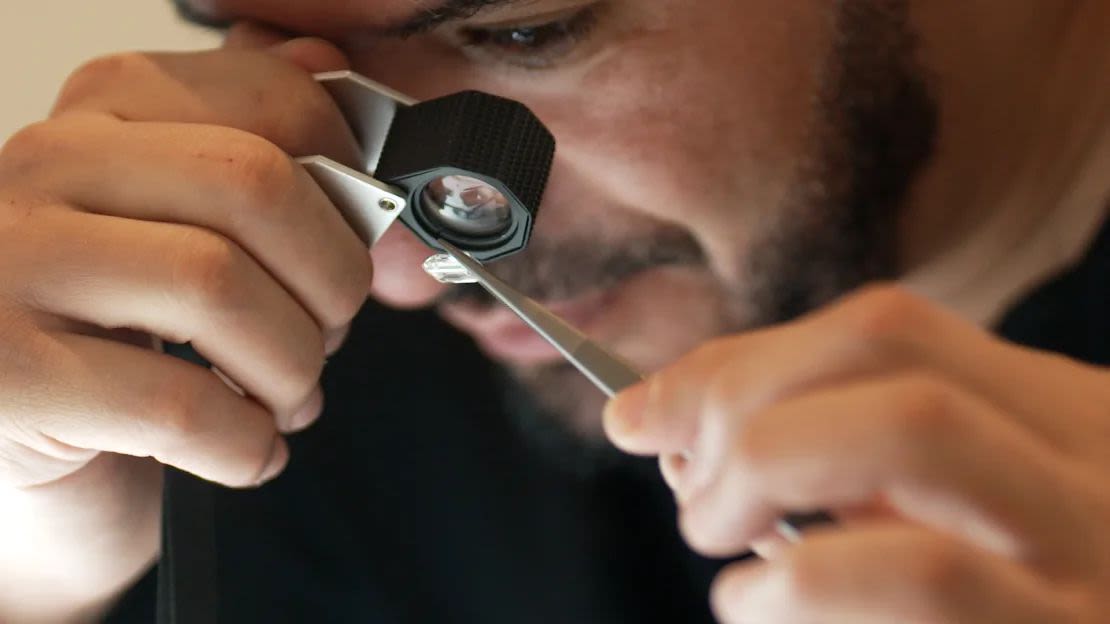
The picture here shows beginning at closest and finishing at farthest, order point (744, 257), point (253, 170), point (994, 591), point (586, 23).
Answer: point (994, 591) → point (253, 170) → point (586, 23) → point (744, 257)

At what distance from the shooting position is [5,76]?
1141mm

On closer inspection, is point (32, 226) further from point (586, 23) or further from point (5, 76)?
point (5, 76)

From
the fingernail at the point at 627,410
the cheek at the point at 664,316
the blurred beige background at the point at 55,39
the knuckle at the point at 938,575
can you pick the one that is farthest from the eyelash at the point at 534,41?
the blurred beige background at the point at 55,39

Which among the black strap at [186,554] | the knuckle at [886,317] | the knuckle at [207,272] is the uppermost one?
the knuckle at [886,317]

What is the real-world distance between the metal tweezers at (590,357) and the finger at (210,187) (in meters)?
0.10

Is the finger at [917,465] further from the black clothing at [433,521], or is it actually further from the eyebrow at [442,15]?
the black clothing at [433,521]

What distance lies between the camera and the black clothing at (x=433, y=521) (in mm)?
1014

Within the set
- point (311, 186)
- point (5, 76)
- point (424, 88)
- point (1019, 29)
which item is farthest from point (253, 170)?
point (5, 76)

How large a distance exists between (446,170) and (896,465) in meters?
0.29

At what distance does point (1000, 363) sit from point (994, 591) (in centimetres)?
8

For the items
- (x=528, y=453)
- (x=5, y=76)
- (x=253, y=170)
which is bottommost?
(x=528, y=453)

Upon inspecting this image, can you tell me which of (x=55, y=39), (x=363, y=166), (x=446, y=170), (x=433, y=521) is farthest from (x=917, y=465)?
(x=55, y=39)

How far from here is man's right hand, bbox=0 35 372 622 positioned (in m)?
0.54

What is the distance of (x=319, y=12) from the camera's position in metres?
0.64
